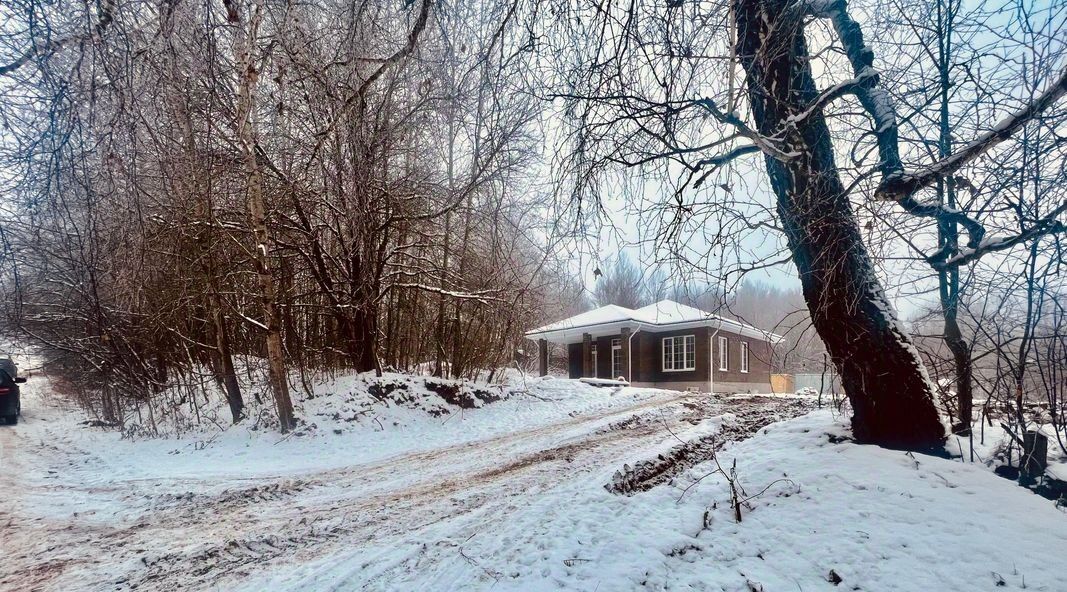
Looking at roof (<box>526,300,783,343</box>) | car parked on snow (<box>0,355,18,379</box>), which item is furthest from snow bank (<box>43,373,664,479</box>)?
roof (<box>526,300,783,343</box>)

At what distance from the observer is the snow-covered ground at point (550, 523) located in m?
3.08

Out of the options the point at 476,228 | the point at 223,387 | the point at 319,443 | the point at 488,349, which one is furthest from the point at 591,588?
the point at 488,349

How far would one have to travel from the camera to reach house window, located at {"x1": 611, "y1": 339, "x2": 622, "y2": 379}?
909 inches

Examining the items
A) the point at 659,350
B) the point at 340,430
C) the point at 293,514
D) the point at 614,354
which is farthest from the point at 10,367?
the point at 659,350

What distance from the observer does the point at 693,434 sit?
7473mm

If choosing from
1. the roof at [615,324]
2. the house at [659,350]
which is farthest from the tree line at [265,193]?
the house at [659,350]

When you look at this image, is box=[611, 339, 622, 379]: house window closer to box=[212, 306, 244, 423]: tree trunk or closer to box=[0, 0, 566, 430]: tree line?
box=[0, 0, 566, 430]: tree line

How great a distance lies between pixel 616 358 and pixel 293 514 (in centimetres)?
1960

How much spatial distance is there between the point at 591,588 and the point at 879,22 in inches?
188

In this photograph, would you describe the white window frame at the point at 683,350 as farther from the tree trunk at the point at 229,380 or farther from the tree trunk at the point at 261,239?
the tree trunk at the point at 229,380

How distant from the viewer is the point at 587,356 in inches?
932

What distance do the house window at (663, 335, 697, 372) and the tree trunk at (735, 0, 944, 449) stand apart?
17.0 m

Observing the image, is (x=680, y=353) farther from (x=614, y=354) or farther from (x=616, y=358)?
(x=614, y=354)

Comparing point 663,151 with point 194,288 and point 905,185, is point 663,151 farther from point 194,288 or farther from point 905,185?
point 194,288
